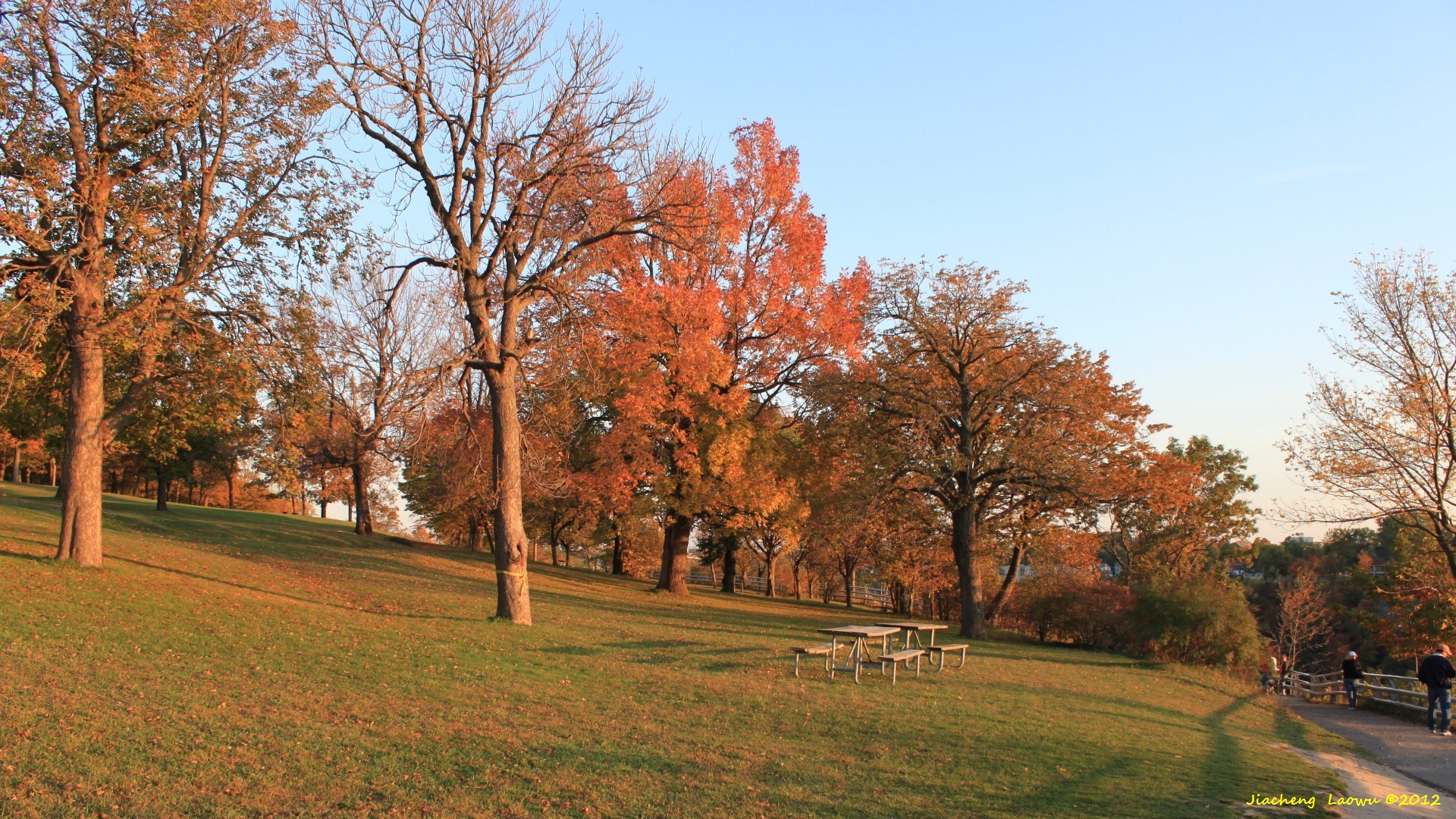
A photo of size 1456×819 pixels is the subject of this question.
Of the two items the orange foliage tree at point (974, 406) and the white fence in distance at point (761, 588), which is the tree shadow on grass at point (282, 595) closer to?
the orange foliage tree at point (974, 406)

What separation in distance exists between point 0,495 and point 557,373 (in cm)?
2557

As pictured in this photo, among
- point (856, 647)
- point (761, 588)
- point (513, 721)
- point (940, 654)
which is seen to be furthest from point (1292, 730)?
point (761, 588)

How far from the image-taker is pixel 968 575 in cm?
2628

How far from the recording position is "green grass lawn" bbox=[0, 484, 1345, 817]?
657 centimetres

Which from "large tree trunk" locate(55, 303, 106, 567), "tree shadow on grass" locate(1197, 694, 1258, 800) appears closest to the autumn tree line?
"large tree trunk" locate(55, 303, 106, 567)

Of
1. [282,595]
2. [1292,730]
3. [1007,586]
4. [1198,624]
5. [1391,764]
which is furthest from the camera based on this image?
[1007,586]

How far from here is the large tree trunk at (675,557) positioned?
97.0 ft

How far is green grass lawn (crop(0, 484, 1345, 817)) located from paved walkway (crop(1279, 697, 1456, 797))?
1158 mm

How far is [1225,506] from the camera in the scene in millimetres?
42562

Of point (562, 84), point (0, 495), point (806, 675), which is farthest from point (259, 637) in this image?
point (0, 495)

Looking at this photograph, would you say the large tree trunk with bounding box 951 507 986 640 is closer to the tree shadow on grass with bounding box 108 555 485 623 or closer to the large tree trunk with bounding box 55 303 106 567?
the tree shadow on grass with bounding box 108 555 485 623

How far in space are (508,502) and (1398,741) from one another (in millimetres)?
16675

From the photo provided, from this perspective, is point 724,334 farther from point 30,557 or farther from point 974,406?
point 30,557

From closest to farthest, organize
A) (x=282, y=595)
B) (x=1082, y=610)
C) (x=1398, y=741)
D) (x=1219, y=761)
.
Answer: (x=1219, y=761)
(x=1398, y=741)
(x=282, y=595)
(x=1082, y=610)
